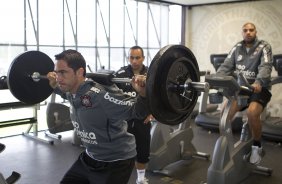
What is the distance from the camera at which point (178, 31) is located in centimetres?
917

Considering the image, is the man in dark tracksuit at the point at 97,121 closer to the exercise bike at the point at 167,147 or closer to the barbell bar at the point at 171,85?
the barbell bar at the point at 171,85

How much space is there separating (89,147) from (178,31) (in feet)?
25.1

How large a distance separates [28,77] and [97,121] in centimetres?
123

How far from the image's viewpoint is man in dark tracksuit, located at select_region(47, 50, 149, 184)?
1801 mm

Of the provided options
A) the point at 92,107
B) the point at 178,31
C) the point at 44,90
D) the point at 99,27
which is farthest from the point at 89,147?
the point at 178,31

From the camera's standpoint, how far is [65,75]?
1.83 metres

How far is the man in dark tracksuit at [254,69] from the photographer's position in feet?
11.8

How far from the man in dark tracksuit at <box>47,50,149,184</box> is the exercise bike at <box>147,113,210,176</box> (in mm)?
1768

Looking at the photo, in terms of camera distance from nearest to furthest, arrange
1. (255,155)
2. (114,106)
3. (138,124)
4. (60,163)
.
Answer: (114,106) → (138,124) → (255,155) → (60,163)

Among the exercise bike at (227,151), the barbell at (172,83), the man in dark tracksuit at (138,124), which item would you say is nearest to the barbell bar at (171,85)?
the barbell at (172,83)

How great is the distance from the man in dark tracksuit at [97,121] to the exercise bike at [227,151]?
1320mm

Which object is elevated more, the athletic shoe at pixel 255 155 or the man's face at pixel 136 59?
the man's face at pixel 136 59

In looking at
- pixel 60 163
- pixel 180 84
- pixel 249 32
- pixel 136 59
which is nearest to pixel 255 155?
pixel 249 32

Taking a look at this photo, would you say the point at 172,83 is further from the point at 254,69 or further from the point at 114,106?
the point at 254,69
